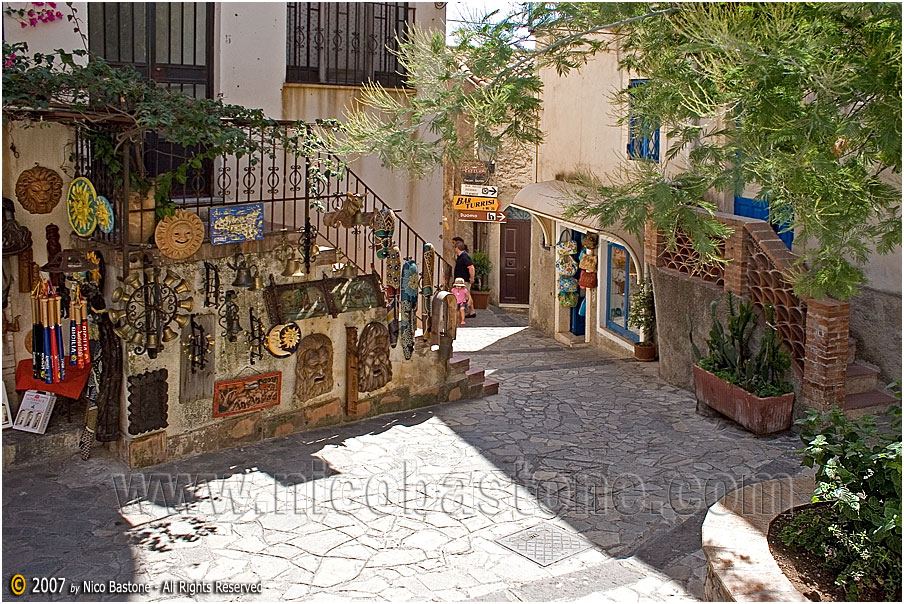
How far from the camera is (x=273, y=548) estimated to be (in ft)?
26.1

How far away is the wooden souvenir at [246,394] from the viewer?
33.2 ft

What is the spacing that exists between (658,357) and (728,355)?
9.20ft

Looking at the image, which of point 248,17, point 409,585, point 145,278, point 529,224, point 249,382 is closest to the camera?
point 409,585

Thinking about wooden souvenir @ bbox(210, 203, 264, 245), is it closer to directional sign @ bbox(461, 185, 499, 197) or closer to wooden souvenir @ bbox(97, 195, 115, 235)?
wooden souvenir @ bbox(97, 195, 115, 235)

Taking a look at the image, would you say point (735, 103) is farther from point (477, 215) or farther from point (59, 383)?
point (477, 215)

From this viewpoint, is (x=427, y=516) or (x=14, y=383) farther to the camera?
(x=14, y=383)

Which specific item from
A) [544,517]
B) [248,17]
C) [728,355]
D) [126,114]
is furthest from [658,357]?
[126,114]

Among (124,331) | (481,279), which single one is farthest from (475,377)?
(481,279)

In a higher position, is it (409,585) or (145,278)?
(145,278)

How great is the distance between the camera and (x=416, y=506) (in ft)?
29.2

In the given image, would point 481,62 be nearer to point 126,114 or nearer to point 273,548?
point 126,114

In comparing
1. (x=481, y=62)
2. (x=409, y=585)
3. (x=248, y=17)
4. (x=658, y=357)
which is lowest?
(x=409, y=585)

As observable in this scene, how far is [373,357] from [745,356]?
4.29 m

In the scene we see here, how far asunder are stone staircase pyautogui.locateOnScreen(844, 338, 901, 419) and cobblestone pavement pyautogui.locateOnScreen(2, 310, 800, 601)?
30.9 inches
